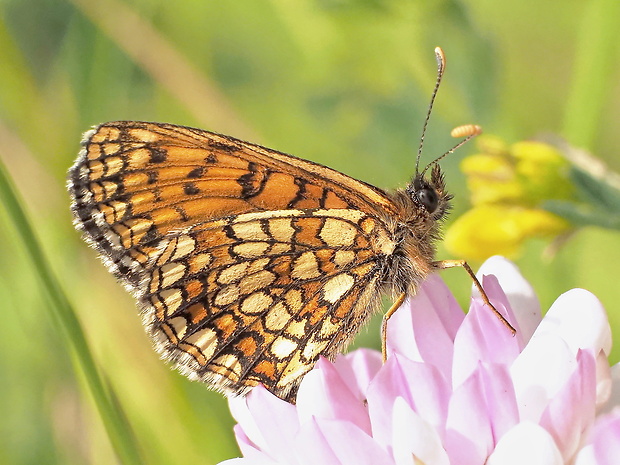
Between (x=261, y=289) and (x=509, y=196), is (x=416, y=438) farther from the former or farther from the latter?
(x=509, y=196)

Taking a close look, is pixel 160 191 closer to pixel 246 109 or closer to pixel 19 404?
pixel 19 404

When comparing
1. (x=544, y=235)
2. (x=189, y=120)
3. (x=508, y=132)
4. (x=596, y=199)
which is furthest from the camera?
(x=189, y=120)

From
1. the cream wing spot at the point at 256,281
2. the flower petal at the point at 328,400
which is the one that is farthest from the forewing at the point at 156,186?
the flower petal at the point at 328,400

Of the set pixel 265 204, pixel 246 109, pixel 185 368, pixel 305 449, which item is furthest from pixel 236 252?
pixel 246 109

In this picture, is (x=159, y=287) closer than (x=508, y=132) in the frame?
Yes

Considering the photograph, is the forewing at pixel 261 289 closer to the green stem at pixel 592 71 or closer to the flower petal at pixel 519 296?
the flower petal at pixel 519 296

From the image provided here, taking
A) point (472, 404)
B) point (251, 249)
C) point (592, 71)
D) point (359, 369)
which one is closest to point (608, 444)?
point (472, 404)

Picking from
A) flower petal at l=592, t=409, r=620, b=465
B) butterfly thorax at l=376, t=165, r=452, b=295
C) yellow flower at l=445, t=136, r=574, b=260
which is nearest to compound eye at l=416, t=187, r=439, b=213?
butterfly thorax at l=376, t=165, r=452, b=295
